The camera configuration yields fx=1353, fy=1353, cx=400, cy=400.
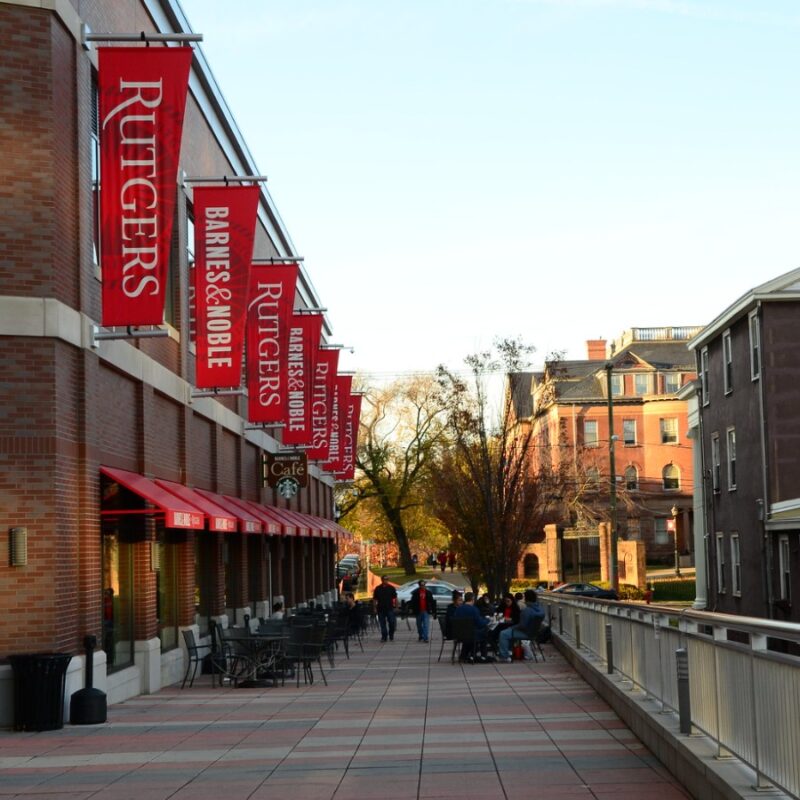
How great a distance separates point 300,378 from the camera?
30.7 m

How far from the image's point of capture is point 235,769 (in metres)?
11.7

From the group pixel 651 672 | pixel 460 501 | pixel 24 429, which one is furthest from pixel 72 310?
pixel 460 501

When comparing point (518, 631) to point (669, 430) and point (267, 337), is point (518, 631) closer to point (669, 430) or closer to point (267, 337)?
point (267, 337)

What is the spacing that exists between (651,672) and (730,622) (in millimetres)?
4224

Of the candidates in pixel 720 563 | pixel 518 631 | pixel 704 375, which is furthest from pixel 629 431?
pixel 518 631

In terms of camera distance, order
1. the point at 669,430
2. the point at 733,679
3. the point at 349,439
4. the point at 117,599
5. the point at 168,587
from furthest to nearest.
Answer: the point at 669,430, the point at 349,439, the point at 168,587, the point at 117,599, the point at 733,679

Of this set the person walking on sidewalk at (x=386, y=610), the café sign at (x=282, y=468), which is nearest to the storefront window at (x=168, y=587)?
the café sign at (x=282, y=468)

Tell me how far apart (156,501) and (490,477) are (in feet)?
76.0

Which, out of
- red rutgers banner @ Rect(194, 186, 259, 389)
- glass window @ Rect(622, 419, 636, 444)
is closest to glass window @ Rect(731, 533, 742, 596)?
red rutgers banner @ Rect(194, 186, 259, 389)

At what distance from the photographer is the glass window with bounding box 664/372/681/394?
3457 inches

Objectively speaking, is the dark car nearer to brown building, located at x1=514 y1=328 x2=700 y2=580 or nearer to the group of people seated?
brown building, located at x1=514 y1=328 x2=700 y2=580

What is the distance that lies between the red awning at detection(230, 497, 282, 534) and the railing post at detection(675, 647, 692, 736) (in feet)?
59.7

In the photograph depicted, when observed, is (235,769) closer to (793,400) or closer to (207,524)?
(207,524)

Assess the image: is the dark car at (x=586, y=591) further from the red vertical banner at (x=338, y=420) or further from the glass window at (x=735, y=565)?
the red vertical banner at (x=338, y=420)
